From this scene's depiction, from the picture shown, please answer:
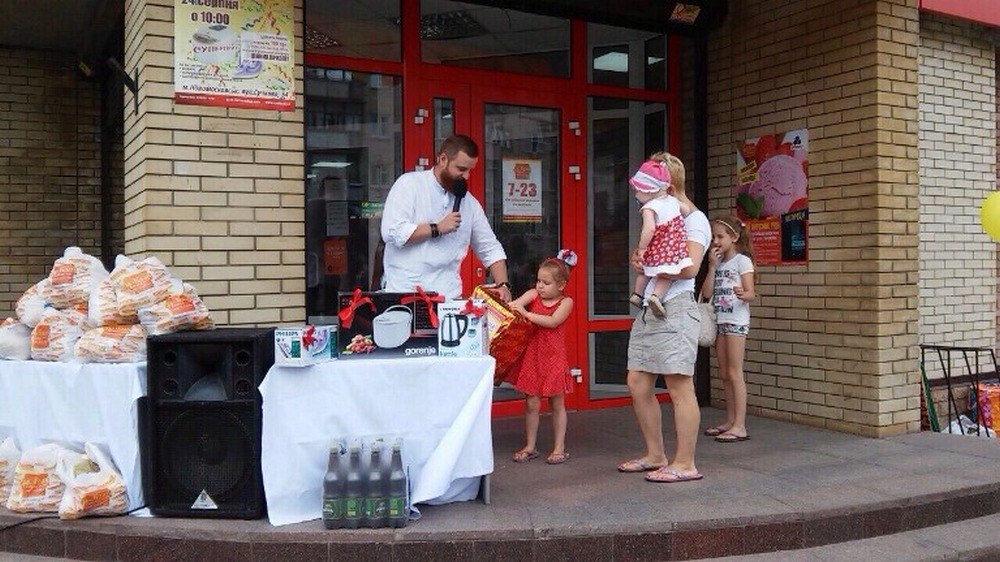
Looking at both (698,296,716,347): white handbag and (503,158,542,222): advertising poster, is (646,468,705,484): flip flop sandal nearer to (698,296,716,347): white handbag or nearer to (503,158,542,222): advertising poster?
(698,296,716,347): white handbag

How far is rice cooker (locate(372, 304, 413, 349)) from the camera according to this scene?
4238 millimetres

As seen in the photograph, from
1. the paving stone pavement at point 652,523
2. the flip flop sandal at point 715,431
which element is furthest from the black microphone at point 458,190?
the flip flop sandal at point 715,431

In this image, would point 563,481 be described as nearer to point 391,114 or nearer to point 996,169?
point 391,114

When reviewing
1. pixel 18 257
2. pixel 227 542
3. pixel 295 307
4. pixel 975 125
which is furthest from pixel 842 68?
pixel 18 257

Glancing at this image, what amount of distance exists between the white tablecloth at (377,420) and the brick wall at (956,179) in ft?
14.2

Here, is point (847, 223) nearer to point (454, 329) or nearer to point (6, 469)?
point (454, 329)

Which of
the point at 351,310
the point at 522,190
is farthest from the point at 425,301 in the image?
the point at 522,190

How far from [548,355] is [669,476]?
102cm

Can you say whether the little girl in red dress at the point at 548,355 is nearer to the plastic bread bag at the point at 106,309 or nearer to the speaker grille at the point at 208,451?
the speaker grille at the point at 208,451

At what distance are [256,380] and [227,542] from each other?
733 mm

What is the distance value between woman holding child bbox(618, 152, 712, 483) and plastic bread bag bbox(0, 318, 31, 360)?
10.7 ft

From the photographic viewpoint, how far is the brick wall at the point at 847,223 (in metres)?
5.91

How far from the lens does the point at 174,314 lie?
4137mm

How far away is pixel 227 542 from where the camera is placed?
3.87 metres
